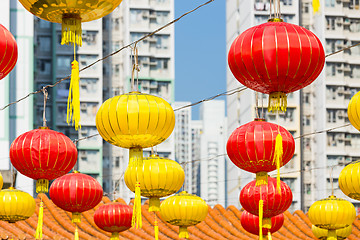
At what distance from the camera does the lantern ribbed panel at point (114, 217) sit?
1305cm

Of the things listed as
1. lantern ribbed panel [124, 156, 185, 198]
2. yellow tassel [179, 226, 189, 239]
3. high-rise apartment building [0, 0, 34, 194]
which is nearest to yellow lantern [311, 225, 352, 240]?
yellow tassel [179, 226, 189, 239]

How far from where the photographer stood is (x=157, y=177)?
1098cm

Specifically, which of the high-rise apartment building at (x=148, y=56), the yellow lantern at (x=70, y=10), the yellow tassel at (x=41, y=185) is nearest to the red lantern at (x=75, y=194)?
the yellow tassel at (x=41, y=185)

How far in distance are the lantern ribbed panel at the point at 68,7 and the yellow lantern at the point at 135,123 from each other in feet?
6.07

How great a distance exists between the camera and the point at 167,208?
12.8 meters

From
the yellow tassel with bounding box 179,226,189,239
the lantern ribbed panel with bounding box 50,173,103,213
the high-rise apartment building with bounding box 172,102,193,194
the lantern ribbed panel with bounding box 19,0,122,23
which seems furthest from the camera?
the high-rise apartment building with bounding box 172,102,193,194

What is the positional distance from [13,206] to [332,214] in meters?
4.38

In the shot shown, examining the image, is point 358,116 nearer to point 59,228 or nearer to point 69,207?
point 69,207

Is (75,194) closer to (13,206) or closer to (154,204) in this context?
(13,206)

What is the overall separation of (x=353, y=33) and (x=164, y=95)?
9.66 metres

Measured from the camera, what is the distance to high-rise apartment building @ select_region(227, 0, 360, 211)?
144 ft

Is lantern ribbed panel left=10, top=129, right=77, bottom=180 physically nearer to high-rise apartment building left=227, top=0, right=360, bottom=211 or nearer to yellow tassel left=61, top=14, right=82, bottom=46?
yellow tassel left=61, top=14, right=82, bottom=46

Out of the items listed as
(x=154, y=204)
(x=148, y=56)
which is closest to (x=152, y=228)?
(x=154, y=204)

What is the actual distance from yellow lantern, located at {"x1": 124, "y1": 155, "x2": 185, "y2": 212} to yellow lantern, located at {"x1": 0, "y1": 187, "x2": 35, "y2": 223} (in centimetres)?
183
